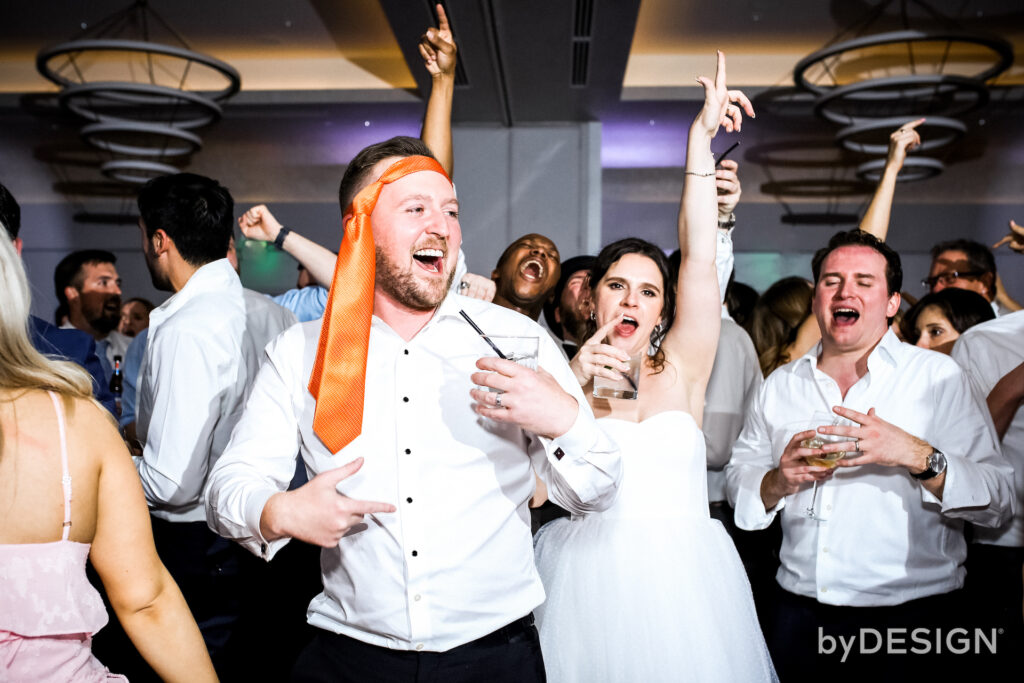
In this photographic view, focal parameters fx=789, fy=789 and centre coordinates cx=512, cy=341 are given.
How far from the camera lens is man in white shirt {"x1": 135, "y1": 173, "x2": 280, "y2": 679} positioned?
2295 mm

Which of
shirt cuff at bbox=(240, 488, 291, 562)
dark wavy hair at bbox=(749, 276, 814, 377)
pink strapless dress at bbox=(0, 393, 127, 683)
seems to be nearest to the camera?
pink strapless dress at bbox=(0, 393, 127, 683)

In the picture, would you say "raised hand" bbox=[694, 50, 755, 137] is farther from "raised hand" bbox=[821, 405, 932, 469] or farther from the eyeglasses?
the eyeglasses

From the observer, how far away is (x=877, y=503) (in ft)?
7.16

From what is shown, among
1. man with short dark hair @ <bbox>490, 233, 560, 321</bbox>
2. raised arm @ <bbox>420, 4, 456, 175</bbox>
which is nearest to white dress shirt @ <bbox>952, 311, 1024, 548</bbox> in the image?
man with short dark hair @ <bbox>490, 233, 560, 321</bbox>

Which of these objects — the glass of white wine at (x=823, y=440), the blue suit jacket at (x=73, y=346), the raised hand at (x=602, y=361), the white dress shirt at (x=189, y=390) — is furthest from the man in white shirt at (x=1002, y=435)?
the blue suit jacket at (x=73, y=346)

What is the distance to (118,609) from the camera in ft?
4.38

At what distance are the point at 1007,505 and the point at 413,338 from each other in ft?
5.50

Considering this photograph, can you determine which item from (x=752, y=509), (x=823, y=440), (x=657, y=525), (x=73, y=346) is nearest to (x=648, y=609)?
(x=657, y=525)

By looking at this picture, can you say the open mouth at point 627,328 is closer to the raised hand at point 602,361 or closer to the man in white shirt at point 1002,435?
the raised hand at point 602,361

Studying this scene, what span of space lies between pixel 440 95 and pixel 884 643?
203 cm

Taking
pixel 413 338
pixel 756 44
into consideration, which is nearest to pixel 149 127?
pixel 756 44

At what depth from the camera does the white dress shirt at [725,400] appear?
3.07m

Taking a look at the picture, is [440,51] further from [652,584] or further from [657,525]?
[652,584]

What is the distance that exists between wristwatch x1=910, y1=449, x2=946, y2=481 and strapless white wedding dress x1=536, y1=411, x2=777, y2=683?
20.8 inches
